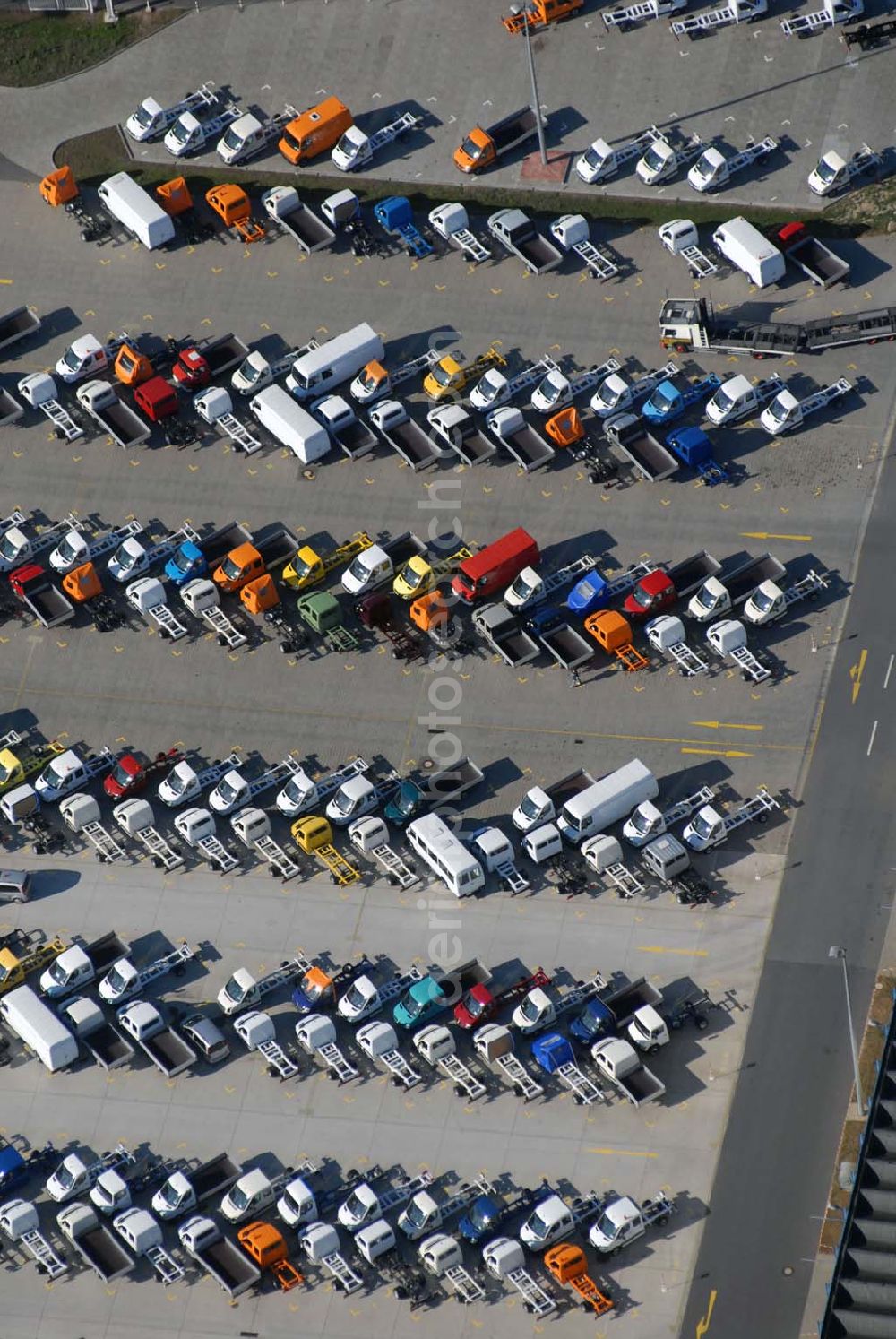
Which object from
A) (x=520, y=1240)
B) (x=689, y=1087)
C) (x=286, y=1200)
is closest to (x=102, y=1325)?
(x=286, y=1200)

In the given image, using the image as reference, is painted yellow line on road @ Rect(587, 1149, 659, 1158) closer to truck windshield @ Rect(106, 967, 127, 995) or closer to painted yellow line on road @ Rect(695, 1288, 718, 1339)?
painted yellow line on road @ Rect(695, 1288, 718, 1339)

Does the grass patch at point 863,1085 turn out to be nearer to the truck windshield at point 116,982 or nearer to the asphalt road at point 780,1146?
the asphalt road at point 780,1146

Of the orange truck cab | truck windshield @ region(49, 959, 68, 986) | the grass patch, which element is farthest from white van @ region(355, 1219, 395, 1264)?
the grass patch

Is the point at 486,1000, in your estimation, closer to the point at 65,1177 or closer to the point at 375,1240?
the point at 375,1240

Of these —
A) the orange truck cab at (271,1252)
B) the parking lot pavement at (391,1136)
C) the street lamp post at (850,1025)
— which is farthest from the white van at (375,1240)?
the street lamp post at (850,1025)

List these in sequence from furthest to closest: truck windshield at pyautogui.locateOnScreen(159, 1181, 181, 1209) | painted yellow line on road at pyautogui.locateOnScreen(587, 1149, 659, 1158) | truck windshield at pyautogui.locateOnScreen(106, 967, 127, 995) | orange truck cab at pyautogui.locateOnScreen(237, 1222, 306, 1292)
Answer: truck windshield at pyautogui.locateOnScreen(106, 967, 127, 995), painted yellow line on road at pyautogui.locateOnScreen(587, 1149, 659, 1158), truck windshield at pyautogui.locateOnScreen(159, 1181, 181, 1209), orange truck cab at pyautogui.locateOnScreen(237, 1222, 306, 1292)

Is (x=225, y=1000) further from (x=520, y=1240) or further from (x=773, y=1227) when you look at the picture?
(x=773, y=1227)
